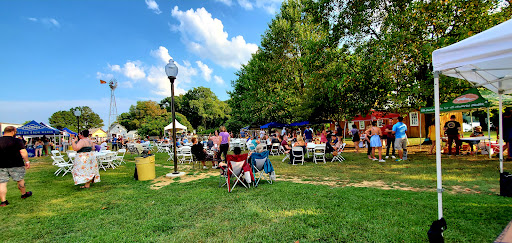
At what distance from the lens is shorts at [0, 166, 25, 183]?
4.73 m

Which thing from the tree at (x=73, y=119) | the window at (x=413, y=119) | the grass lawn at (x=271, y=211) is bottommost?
the grass lawn at (x=271, y=211)

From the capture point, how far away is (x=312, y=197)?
457 centimetres

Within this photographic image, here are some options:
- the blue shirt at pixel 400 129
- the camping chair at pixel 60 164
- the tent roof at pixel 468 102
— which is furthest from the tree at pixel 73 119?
the tent roof at pixel 468 102

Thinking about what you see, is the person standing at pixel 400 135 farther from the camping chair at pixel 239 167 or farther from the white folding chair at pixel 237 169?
the white folding chair at pixel 237 169

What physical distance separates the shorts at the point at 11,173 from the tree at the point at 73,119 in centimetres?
7248

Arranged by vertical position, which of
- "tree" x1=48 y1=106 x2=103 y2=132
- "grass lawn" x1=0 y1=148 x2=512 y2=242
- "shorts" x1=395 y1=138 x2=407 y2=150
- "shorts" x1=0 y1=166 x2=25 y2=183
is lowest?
"grass lawn" x1=0 y1=148 x2=512 y2=242

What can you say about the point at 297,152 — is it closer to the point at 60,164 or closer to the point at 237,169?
the point at 237,169

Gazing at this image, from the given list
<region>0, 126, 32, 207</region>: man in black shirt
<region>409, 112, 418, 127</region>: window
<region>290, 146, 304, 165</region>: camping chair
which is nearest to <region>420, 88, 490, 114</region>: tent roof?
<region>290, 146, 304, 165</region>: camping chair

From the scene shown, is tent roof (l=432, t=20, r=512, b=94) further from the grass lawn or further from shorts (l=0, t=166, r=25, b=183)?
shorts (l=0, t=166, r=25, b=183)

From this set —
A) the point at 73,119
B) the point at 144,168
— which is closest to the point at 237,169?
the point at 144,168

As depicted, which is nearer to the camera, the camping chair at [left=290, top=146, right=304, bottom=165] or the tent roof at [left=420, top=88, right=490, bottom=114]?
the tent roof at [left=420, top=88, right=490, bottom=114]

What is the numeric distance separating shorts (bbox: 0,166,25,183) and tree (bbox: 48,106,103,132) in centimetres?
7248

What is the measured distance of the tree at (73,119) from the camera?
75088 millimetres

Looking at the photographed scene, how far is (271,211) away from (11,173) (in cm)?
558
